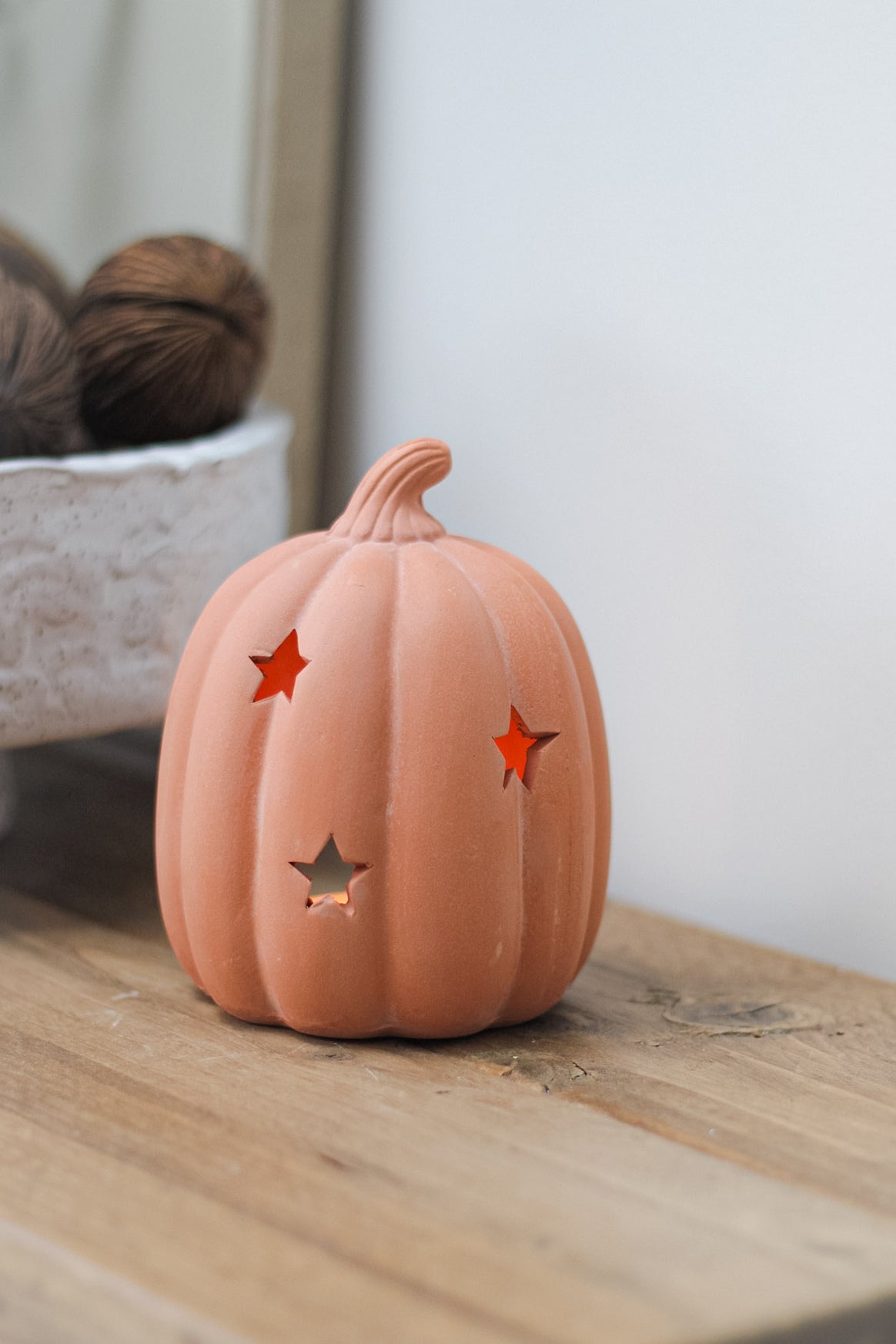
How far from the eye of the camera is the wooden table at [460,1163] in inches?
11.2

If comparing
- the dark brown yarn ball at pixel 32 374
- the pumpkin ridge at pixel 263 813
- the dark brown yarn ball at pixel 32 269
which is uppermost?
the dark brown yarn ball at pixel 32 269

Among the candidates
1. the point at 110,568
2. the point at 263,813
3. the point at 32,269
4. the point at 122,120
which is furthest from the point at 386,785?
the point at 122,120

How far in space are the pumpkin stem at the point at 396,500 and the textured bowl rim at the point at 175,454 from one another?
0.13 meters

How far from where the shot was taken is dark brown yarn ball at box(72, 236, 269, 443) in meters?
0.55

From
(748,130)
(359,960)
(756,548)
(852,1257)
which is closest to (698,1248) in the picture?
(852,1257)

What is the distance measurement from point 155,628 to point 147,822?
0.56 ft

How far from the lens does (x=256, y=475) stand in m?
0.60

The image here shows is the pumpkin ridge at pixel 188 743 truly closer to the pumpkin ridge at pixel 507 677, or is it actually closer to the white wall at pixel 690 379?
the pumpkin ridge at pixel 507 677

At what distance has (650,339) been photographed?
557mm

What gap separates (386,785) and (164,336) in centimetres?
25

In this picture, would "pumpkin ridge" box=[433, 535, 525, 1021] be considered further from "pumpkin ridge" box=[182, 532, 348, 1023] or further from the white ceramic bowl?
the white ceramic bowl

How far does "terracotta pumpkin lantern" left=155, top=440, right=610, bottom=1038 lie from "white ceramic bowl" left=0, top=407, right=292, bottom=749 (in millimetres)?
106

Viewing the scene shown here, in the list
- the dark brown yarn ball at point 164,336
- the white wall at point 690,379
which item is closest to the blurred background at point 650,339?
the white wall at point 690,379

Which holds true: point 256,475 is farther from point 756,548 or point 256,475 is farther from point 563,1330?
point 563,1330
